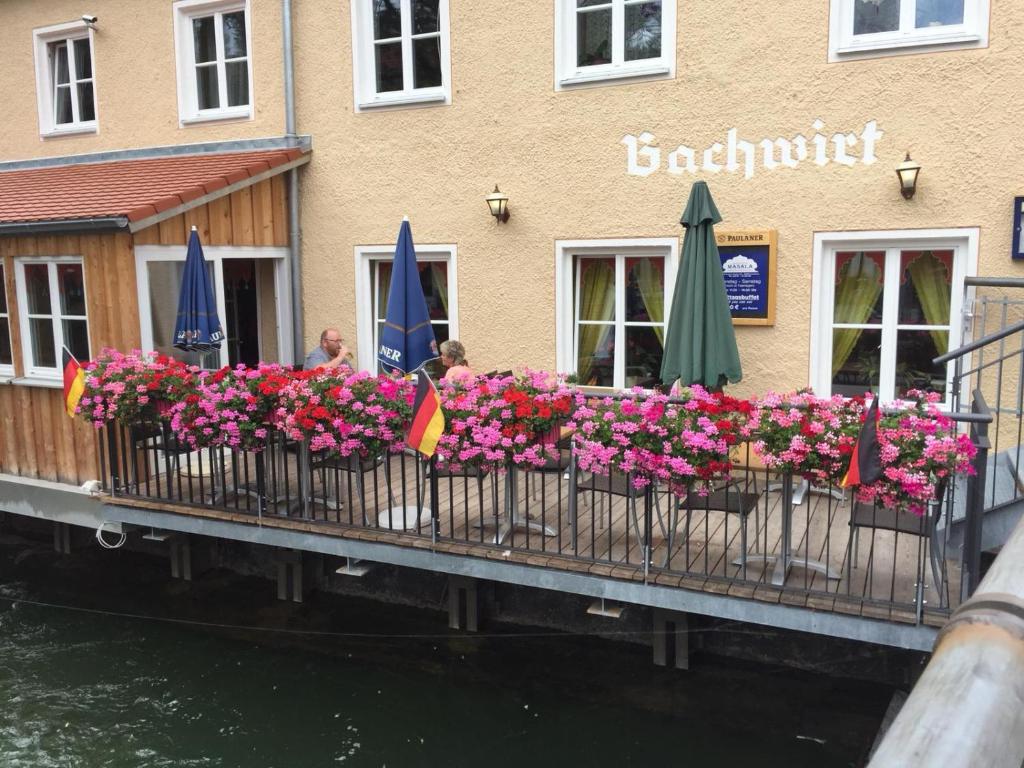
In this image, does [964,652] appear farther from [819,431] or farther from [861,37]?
[861,37]

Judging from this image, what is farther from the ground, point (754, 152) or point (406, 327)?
point (754, 152)

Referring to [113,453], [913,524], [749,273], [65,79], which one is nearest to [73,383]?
[113,453]

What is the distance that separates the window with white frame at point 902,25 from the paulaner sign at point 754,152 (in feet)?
2.03

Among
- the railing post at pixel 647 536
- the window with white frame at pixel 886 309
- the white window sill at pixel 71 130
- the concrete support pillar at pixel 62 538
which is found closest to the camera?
the railing post at pixel 647 536

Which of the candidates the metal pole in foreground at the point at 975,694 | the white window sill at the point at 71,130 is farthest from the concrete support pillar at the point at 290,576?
the metal pole in foreground at the point at 975,694

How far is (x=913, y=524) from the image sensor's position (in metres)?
5.77

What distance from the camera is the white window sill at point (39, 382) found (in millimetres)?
8820

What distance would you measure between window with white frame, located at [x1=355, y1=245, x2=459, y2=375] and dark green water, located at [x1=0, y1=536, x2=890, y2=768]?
9.57 ft

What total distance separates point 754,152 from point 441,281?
11.6ft

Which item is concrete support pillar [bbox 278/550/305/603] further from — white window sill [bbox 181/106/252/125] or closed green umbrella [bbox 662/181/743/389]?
white window sill [bbox 181/106/252/125]

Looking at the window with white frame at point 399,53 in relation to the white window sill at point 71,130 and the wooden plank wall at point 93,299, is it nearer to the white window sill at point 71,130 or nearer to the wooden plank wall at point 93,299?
the wooden plank wall at point 93,299

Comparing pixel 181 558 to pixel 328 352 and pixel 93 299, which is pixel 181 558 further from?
pixel 93 299

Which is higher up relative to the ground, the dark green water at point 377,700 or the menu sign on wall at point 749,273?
the menu sign on wall at point 749,273

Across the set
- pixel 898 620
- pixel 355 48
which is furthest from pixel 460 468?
pixel 355 48
